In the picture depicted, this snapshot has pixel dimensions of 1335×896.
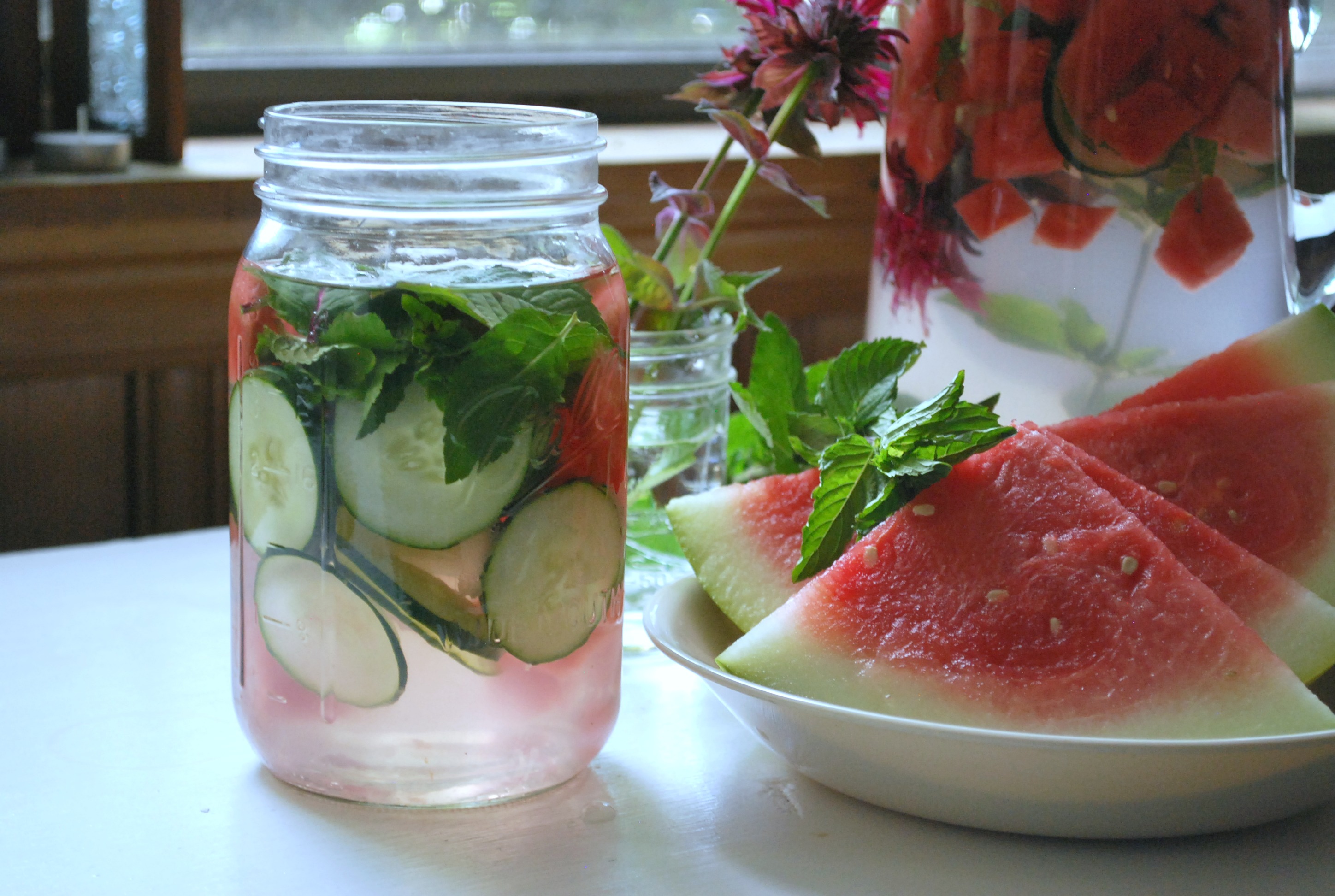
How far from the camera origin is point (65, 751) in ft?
2.22

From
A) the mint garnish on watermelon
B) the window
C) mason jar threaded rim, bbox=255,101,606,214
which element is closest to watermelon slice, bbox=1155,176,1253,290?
the mint garnish on watermelon

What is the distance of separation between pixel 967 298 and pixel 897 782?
0.34m

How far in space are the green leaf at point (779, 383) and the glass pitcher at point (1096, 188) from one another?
0.11 m

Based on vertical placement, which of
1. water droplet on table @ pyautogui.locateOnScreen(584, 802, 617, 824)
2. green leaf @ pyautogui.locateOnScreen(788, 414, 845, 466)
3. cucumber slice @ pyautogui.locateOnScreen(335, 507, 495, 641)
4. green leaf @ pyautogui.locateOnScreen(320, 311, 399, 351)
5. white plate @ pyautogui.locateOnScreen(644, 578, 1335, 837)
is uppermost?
green leaf @ pyautogui.locateOnScreen(320, 311, 399, 351)

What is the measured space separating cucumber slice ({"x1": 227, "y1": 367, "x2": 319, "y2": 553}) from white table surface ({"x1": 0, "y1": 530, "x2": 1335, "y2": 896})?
0.13 meters

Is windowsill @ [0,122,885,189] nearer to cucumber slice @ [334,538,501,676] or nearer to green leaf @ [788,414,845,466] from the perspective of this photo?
green leaf @ [788,414,845,466]

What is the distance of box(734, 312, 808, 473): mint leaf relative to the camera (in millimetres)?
792

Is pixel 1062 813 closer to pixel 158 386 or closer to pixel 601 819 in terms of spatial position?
pixel 601 819

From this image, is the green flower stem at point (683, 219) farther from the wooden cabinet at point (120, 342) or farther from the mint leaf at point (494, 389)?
the wooden cabinet at point (120, 342)

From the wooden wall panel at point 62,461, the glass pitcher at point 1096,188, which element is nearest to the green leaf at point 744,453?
the glass pitcher at point 1096,188

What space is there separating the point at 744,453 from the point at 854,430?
9.6 inches

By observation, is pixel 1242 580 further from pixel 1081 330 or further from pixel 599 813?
pixel 599 813

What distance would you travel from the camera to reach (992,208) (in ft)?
2.59

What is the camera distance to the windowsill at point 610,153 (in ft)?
A: 4.28
